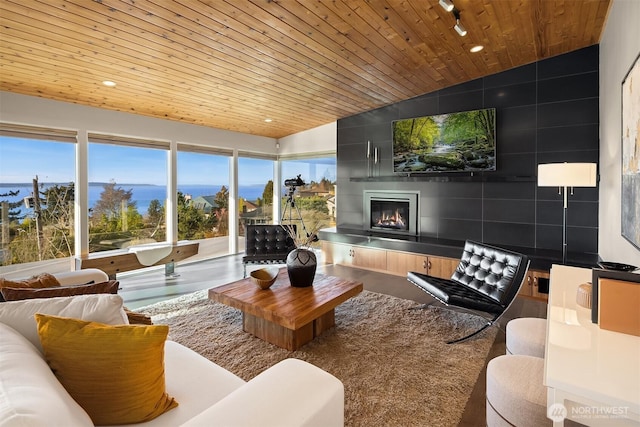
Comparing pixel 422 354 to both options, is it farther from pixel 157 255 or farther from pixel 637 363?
pixel 157 255

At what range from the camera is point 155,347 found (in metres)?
1.22

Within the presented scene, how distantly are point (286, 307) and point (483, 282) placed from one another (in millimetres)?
1951

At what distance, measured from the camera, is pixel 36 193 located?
13.2ft

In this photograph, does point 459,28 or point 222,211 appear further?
point 222,211

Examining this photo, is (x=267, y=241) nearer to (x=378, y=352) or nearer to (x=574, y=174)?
(x=378, y=352)

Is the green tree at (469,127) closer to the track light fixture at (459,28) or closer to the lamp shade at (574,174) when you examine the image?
the lamp shade at (574,174)

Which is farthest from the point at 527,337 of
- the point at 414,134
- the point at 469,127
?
the point at 414,134

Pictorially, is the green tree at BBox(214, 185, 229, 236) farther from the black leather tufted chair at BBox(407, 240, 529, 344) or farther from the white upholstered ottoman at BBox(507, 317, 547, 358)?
the white upholstered ottoman at BBox(507, 317, 547, 358)

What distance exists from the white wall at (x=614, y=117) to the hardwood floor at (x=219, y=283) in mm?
1059

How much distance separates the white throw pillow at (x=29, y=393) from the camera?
30.4 inches

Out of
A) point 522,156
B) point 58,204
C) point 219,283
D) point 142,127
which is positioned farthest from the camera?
point 142,127

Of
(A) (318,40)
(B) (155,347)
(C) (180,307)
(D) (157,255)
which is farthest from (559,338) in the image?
(D) (157,255)

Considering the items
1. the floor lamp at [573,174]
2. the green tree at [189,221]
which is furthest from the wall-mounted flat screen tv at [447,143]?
the green tree at [189,221]

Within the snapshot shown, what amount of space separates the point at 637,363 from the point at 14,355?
1944 millimetres
